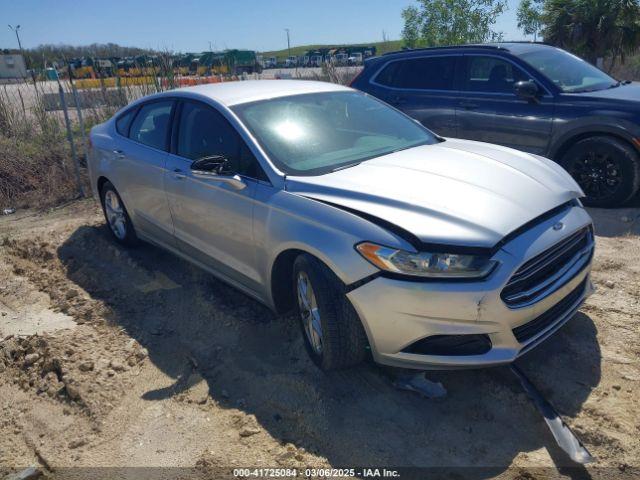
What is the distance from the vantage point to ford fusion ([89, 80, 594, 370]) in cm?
272

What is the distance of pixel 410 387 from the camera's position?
3084 millimetres

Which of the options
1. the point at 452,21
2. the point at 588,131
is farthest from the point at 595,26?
the point at 588,131

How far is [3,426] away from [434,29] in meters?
16.1

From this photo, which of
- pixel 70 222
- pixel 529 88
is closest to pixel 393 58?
pixel 529 88

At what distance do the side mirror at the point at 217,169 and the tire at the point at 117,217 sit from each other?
2.00m

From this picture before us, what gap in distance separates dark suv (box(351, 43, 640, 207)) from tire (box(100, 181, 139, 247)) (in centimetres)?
396

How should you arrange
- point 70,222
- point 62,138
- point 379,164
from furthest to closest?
point 62,138 < point 70,222 < point 379,164

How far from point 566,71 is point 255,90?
418 centimetres

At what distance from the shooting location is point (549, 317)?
120 inches

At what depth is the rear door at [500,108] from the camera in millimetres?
6188

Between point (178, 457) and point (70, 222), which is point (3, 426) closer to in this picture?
point (178, 457)

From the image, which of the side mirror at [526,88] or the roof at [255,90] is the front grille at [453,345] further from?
the side mirror at [526,88]

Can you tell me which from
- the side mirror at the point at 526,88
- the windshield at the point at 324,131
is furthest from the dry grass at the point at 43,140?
the side mirror at the point at 526,88

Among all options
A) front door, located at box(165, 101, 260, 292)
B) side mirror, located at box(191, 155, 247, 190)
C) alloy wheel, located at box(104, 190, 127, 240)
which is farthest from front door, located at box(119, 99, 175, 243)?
side mirror, located at box(191, 155, 247, 190)
